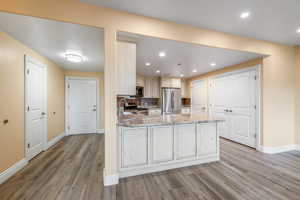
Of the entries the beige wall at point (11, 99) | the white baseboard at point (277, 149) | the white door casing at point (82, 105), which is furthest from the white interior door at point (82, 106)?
the white baseboard at point (277, 149)

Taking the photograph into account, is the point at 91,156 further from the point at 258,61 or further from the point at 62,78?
the point at 258,61

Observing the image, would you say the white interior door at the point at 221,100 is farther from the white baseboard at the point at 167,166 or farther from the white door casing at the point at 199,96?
the white baseboard at the point at 167,166

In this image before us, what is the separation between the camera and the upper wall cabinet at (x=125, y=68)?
206 centimetres

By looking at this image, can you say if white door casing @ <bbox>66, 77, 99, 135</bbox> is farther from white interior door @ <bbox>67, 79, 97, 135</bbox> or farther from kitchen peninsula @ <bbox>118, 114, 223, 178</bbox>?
kitchen peninsula @ <bbox>118, 114, 223, 178</bbox>

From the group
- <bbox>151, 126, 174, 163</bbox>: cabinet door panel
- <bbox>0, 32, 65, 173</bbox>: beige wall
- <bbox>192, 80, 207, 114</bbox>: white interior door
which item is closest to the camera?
<bbox>0, 32, 65, 173</bbox>: beige wall

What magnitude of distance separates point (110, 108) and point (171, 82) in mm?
4146

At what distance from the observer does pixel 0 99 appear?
1.95 meters

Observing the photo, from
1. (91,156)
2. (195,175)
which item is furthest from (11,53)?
(195,175)

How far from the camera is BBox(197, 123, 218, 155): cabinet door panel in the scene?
253 centimetres

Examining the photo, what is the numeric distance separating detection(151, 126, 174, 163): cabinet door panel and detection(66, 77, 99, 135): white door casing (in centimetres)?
321

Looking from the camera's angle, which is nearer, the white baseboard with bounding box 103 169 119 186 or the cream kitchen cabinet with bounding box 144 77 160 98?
the white baseboard with bounding box 103 169 119 186

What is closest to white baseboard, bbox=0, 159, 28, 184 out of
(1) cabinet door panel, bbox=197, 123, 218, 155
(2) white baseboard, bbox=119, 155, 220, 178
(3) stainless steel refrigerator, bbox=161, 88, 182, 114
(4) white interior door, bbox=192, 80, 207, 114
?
(2) white baseboard, bbox=119, 155, 220, 178

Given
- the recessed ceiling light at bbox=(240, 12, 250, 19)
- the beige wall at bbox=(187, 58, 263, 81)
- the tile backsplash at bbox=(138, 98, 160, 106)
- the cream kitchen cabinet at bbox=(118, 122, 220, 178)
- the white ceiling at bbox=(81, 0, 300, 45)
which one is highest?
the white ceiling at bbox=(81, 0, 300, 45)

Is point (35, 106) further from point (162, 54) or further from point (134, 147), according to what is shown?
point (162, 54)
